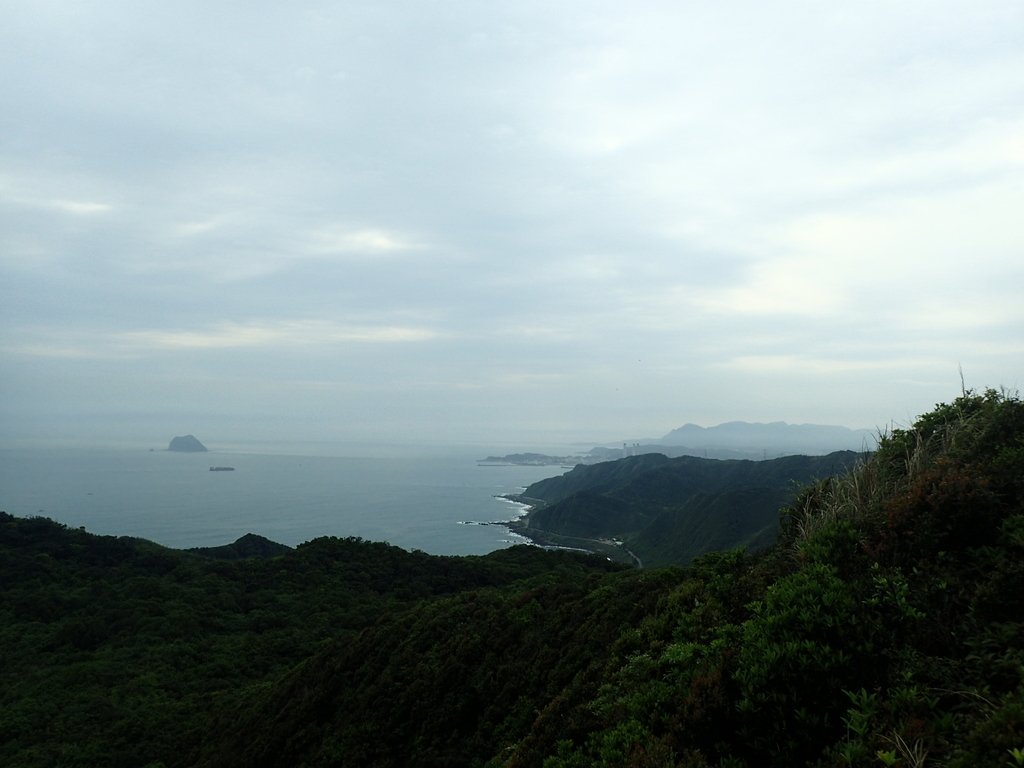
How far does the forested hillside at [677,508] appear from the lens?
275 feet

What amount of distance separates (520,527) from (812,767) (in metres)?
123

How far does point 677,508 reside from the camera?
10506cm

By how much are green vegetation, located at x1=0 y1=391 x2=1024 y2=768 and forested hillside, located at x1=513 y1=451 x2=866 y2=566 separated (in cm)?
5625

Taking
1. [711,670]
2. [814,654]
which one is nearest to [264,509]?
[711,670]

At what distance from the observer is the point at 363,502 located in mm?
151625

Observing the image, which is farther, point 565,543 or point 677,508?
point 677,508

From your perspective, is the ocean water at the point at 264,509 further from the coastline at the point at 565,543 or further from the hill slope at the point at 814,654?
the hill slope at the point at 814,654

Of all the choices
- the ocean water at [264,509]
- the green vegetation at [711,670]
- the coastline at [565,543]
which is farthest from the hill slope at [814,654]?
the ocean water at [264,509]

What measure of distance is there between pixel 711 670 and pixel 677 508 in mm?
104417

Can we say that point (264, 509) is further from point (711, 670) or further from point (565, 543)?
point (711, 670)

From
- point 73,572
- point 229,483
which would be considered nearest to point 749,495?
point 73,572

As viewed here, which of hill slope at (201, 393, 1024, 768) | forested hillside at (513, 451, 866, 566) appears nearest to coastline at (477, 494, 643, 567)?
forested hillside at (513, 451, 866, 566)

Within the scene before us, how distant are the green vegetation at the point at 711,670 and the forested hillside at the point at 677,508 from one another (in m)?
56.3

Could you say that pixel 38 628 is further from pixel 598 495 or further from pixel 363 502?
pixel 363 502
